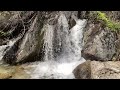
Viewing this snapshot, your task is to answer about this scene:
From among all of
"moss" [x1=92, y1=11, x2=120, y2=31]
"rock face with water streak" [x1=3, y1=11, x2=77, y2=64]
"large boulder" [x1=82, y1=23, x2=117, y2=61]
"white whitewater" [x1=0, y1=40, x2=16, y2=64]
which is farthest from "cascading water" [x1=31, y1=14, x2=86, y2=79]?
"white whitewater" [x1=0, y1=40, x2=16, y2=64]

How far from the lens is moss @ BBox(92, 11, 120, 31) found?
24.5 feet

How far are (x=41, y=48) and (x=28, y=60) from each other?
0.59 meters

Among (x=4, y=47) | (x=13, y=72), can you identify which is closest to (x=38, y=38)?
(x=4, y=47)

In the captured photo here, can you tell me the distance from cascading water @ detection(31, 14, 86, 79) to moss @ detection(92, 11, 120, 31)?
621 mm

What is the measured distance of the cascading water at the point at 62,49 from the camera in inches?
261

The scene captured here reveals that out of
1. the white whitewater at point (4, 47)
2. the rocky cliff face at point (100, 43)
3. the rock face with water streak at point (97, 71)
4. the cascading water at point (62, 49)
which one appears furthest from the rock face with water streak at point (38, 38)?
the rock face with water streak at point (97, 71)

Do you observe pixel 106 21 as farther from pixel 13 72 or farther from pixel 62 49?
pixel 13 72

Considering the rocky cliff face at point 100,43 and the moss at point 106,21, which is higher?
the moss at point 106,21

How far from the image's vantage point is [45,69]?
6562 millimetres

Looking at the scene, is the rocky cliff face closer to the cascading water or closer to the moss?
the moss

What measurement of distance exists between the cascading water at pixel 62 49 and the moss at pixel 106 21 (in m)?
0.62

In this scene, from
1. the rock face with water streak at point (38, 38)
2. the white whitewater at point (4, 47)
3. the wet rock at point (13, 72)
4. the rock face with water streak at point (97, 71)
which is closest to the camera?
the rock face with water streak at point (97, 71)

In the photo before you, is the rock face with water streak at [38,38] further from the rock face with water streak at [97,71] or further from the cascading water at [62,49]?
the rock face with water streak at [97,71]
